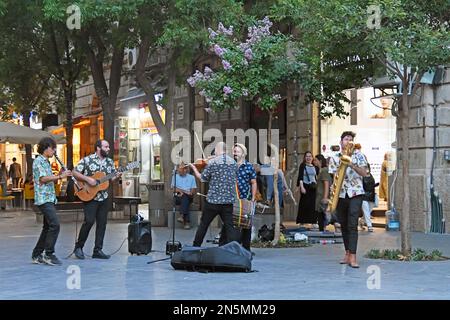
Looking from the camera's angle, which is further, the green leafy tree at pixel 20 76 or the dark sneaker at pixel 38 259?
the green leafy tree at pixel 20 76

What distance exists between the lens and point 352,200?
33.6 ft

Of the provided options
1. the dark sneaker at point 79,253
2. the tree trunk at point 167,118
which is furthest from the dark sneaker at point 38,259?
the tree trunk at point 167,118

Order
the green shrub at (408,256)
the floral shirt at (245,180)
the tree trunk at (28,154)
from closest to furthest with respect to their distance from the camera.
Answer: the green shrub at (408,256) < the floral shirt at (245,180) < the tree trunk at (28,154)

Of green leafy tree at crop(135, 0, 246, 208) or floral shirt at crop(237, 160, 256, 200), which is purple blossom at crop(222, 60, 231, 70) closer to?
floral shirt at crop(237, 160, 256, 200)

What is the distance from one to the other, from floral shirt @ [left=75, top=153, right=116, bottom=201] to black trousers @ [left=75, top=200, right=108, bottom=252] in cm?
11

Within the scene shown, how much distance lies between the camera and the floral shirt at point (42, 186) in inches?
428

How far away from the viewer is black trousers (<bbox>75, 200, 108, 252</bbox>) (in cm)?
1154

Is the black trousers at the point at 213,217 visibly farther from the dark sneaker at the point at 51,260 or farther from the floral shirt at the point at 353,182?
the dark sneaker at the point at 51,260

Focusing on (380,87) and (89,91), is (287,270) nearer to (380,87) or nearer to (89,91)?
(380,87)

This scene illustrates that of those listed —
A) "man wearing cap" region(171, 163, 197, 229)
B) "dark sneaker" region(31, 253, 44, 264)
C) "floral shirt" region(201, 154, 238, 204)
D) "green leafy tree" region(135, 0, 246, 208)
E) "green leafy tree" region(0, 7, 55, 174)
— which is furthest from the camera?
"green leafy tree" region(0, 7, 55, 174)

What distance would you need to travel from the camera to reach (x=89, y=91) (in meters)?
35.9

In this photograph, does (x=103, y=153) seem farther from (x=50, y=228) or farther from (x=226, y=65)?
(x=226, y=65)

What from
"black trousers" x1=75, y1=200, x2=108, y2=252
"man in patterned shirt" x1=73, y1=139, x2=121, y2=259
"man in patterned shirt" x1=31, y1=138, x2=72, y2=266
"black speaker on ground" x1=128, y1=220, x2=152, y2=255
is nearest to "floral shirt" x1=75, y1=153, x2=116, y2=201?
"man in patterned shirt" x1=73, y1=139, x2=121, y2=259

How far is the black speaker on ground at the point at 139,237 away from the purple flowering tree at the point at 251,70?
91.7 inches
